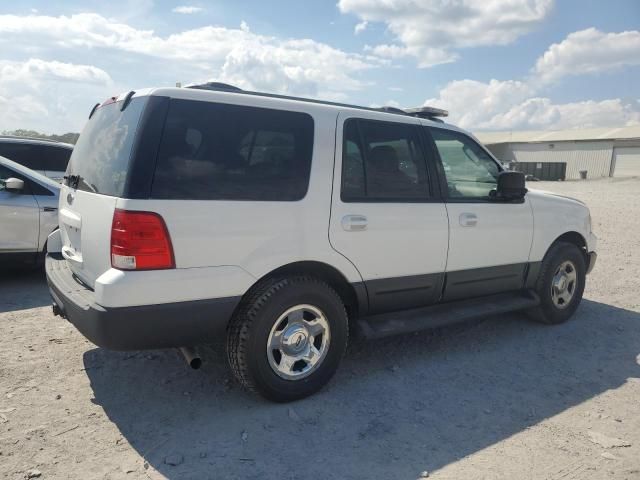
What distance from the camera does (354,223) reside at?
3.55 m

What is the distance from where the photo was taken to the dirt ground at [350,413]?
2789 mm

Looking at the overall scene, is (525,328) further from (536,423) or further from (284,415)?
(284,415)

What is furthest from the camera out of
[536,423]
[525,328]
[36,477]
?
[525,328]

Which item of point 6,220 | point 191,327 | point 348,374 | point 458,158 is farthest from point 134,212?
point 6,220

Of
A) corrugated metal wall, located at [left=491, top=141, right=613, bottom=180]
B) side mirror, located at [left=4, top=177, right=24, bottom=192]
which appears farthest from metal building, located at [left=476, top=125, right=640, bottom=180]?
side mirror, located at [left=4, top=177, right=24, bottom=192]

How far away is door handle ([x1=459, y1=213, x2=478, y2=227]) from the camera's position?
4.20 meters

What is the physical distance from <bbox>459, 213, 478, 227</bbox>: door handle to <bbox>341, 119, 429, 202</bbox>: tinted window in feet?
1.35

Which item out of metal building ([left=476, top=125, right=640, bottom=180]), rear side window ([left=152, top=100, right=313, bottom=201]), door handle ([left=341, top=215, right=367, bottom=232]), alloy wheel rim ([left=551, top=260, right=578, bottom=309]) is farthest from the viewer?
metal building ([left=476, top=125, right=640, bottom=180])

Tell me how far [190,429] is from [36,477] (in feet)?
2.75

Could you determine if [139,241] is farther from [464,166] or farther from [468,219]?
[464,166]

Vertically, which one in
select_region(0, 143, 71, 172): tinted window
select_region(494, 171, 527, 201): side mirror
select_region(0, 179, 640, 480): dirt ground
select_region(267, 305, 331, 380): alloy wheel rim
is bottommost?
select_region(0, 179, 640, 480): dirt ground

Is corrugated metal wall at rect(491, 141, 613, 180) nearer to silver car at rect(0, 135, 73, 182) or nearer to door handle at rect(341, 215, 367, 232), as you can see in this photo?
silver car at rect(0, 135, 73, 182)

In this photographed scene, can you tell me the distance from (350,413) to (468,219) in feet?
6.25

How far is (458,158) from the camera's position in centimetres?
442
